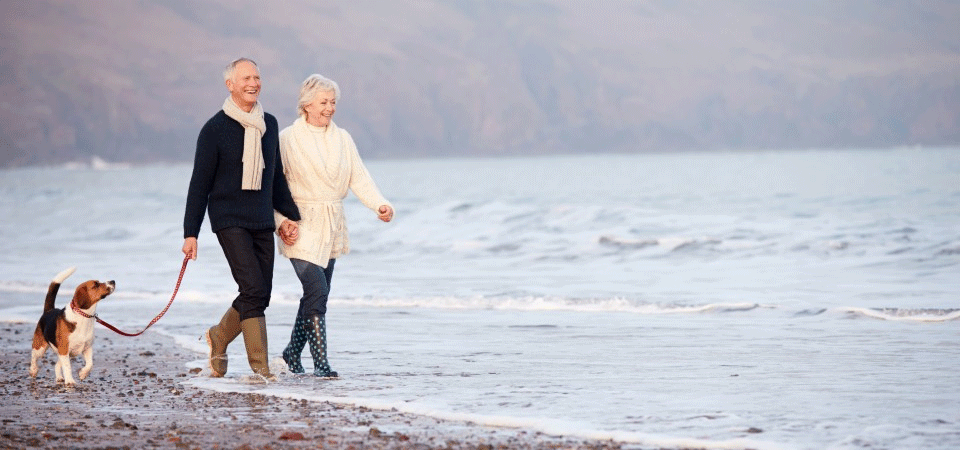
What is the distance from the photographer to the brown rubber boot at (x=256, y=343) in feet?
21.1

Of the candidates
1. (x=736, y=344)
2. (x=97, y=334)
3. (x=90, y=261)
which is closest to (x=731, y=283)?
(x=736, y=344)

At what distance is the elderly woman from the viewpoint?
6.39 m

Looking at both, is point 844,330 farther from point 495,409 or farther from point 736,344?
point 495,409

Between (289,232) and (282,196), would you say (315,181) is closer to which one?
(282,196)

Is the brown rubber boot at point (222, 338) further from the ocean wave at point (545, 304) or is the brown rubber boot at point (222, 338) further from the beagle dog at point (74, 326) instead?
the ocean wave at point (545, 304)

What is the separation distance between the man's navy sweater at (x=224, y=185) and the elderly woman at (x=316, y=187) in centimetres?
24

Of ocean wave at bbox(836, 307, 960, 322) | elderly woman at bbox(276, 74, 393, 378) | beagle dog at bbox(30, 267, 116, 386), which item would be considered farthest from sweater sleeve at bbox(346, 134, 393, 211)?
ocean wave at bbox(836, 307, 960, 322)

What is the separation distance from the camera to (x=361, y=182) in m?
6.66

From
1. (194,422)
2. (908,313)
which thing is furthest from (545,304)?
(194,422)

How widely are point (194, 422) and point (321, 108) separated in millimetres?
1933

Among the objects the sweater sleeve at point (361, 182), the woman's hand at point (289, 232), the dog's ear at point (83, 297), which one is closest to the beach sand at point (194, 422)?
the dog's ear at point (83, 297)

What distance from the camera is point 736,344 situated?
795cm

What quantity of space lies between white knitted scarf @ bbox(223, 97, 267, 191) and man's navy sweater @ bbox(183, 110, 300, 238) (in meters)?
0.05

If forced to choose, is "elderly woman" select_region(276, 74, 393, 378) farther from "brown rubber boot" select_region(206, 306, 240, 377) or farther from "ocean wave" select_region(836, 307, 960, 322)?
"ocean wave" select_region(836, 307, 960, 322)
